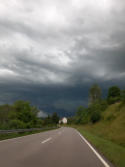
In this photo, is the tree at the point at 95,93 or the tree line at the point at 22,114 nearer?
the tree line at the point at 22,114

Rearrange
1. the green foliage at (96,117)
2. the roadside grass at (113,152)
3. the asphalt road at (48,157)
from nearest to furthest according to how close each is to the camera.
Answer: the asphalt road at (48,157) < the roadside grass at (113,152) < the green foliage at (96,117)

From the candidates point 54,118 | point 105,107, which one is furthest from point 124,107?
point 54,118

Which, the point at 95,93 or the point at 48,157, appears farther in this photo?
the point at 95,93

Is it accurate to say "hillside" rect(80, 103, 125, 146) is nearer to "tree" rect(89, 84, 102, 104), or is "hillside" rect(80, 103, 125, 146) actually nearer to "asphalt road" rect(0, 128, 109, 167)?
"asphalt road" rect(0, 128, 109, 167)

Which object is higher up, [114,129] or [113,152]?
[114,129]

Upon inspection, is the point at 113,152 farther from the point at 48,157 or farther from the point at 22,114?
the point at 22,114

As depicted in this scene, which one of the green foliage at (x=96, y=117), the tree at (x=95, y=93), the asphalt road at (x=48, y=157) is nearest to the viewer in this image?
the asphalt road at (x=48, y=157)

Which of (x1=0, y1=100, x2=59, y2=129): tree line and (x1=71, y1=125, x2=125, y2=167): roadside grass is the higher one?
(x1=0, y1=100, x2=59, y2=129): tree line

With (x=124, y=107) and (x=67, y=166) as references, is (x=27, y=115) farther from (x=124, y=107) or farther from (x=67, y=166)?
(x=67, y=166)

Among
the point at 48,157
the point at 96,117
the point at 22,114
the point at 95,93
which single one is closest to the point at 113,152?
the point at 48,157

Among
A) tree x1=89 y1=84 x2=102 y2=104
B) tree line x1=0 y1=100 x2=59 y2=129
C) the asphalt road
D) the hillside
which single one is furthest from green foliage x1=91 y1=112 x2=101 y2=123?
the asphalt road

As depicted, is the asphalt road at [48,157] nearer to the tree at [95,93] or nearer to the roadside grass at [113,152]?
the roadside grass at [113,152]

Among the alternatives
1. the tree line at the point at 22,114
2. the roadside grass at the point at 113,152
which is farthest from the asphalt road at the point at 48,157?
the tree line at the point at 22,114

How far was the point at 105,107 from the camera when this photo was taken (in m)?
81.1
